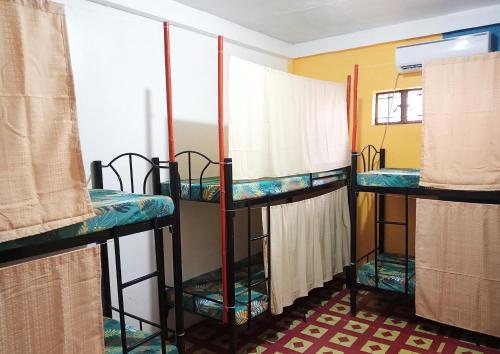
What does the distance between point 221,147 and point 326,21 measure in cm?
188

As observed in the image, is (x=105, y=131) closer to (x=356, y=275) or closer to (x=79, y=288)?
(x=79, y=288)

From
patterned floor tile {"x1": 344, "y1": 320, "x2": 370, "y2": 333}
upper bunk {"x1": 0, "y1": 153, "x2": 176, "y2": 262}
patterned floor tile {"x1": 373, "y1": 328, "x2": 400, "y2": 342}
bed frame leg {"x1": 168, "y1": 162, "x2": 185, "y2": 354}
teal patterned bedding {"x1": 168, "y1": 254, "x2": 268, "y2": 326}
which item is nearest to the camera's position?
upper bunk {"x1": 0, "y1": 153, "x2": 176, "y2": 262}

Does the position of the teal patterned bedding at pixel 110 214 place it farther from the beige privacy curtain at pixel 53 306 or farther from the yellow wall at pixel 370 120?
the yellow wall at pixel 370 120

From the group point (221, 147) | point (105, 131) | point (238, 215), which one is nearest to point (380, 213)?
point (238, 215)

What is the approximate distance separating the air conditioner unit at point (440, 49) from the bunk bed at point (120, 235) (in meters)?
2.55

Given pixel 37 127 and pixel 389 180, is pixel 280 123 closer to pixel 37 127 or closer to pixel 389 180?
pixel 389 180

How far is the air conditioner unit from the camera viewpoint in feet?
10.4

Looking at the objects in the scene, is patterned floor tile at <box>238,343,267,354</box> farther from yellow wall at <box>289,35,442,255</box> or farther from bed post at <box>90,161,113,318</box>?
yellow wall at <box>289,35,442,255</box>

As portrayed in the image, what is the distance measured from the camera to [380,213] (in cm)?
388

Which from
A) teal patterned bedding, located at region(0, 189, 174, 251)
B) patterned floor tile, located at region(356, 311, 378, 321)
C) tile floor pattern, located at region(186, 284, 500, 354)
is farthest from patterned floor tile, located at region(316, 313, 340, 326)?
teal patterned bedding, located at region(0, 189, 174, 251)

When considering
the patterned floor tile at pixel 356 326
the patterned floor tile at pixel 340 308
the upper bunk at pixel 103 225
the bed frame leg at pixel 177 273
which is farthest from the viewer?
the patterned floor tile at pixel 340 308

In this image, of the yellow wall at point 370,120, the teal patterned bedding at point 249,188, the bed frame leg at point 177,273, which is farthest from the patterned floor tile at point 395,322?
the bed frame leg at point 177,273

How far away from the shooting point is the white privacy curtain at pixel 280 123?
237 cm

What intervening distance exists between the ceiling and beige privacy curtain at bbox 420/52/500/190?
80cm
